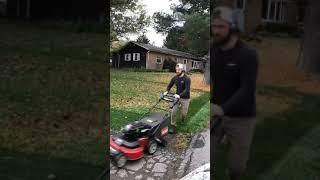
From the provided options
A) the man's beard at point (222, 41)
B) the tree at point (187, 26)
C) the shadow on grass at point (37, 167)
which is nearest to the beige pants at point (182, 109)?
the tree at point (187, 26)

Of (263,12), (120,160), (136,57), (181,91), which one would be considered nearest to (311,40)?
(263,12)

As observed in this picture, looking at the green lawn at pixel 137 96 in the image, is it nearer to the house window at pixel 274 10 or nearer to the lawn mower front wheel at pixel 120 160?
the lawn mower front wheel at pixel 120 160

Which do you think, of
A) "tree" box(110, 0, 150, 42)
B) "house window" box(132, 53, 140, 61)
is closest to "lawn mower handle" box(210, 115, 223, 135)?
"house window" box(132, 53, 140, 61)

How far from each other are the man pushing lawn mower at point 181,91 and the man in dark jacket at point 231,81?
202mm

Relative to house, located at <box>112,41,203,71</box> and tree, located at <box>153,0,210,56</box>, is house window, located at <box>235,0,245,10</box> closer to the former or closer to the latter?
tree, located at <box>153,0,210,56</box>

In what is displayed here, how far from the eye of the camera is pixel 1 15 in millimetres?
4625

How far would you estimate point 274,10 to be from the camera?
11.8 ft

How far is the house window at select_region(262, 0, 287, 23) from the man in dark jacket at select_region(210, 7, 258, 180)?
31cm

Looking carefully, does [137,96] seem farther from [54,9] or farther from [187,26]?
[54,9]

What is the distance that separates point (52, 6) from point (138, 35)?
1136mm

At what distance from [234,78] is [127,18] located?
0.89 m

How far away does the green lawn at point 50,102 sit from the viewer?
411 cm

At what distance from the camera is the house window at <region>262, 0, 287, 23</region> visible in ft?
11.5

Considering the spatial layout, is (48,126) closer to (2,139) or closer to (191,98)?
(2,139)
